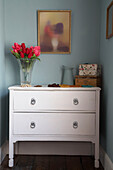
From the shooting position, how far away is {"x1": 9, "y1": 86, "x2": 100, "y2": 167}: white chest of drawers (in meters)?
2.11

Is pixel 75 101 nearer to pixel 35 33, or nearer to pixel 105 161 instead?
pixel 105 161

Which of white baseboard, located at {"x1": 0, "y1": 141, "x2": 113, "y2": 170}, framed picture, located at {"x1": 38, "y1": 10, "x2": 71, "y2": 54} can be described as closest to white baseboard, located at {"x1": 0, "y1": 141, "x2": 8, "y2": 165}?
white baseboard, located at {"x1": 0, "y1": 141, "x2": 113, "y2": 170}

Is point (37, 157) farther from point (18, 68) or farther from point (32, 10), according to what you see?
point (32, 10)

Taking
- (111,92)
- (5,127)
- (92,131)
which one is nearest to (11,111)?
(5,127)

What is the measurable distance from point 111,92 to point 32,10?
136cm

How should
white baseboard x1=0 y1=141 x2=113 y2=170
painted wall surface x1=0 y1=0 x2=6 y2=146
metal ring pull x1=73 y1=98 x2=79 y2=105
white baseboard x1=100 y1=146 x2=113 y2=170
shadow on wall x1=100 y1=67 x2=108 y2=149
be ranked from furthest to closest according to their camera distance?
white baseboard x1=0 y1=141 x2=113 y2=170
painted wall surface x1=0 y1=0 x2=6 y2=146
shadow on wall x1=100 y1=67 x2=108 y2=149
metal ring pull x1=73 y1=98 x2=79 y2=105
white baseboard x1=100 y1=146 x2=113 y2=170

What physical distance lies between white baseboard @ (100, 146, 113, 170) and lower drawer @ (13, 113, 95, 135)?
27 centimetres

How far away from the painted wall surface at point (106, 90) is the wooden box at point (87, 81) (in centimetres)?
9

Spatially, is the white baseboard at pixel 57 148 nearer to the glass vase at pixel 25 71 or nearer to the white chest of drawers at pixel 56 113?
the white chest of drawers at pixel 56 113

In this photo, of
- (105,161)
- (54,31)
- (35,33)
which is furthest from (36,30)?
(105,161)

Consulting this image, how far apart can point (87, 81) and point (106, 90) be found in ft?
0.89

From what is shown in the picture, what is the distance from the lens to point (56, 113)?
211 centimetres

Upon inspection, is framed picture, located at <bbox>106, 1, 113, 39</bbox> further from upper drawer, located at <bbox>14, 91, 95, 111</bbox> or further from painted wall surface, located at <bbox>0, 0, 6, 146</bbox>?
painted wall surface, located at <bbox>0, 0, 6, 146</bbox>

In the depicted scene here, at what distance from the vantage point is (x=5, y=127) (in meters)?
2.51
